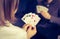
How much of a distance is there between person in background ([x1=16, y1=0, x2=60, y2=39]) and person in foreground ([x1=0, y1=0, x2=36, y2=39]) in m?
0.04

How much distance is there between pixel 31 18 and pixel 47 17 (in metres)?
0.09

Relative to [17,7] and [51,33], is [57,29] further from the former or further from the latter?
[17,7]

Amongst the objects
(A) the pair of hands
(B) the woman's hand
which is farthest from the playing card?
(B) the woman's hand

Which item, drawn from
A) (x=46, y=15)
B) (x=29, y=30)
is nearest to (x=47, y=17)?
(x=46, y=15)

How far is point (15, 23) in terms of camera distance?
3.06 feet

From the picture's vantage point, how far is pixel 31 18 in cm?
93

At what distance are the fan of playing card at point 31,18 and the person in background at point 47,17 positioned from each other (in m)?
0.02

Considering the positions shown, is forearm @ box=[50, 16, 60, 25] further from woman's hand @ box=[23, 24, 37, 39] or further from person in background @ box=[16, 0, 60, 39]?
woman's hand @ box=[23, 24, 37, 39]

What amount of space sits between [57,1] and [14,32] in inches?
12.4

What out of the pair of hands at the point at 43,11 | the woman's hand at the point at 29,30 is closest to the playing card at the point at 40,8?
the pair of hands at the point at 43,11

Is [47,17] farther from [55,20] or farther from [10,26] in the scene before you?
[10,26]

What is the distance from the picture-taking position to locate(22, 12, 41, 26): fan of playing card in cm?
93

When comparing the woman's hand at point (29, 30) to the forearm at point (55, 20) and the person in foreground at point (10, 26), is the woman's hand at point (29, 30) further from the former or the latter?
the forearm at point (55, 20)

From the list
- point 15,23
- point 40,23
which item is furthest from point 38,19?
point 15,23
